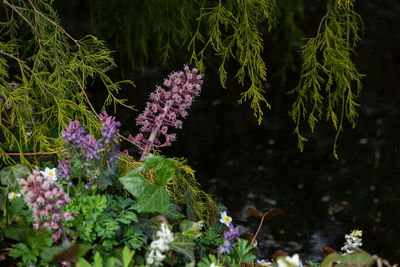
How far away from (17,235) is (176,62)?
397 centimetres

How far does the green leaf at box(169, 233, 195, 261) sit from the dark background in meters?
1.55

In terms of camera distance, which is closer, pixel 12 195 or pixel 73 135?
pixel 73 135

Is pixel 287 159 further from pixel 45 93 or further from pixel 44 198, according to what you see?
pixel 44 198

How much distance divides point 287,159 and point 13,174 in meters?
3.61

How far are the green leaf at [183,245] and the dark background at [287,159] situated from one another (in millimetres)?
1547

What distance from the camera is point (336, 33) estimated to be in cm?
254

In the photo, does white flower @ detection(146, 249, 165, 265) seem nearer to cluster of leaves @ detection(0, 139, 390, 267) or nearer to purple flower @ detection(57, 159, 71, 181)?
cluster of leaves @ detection(0, 139, 390, 267)

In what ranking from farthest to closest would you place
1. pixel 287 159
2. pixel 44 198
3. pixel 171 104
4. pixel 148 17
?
1. pixel 287 159
2. pixel 148 17
3. pixel 171 104
4. pixel 44 198

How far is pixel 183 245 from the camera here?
1.57 meters

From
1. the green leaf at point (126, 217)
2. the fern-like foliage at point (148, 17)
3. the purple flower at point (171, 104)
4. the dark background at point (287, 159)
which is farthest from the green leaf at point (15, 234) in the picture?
the dark background at point (287, 159)

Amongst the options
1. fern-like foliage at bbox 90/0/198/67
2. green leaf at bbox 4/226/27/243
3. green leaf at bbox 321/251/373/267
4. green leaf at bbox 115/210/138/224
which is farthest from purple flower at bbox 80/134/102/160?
fern-like foliage at bbox 90/0/198/67

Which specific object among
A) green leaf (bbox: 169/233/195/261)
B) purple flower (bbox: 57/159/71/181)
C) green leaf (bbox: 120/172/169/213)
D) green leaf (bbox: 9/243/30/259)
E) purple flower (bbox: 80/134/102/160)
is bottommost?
green leaf (bbox: 9/243/30/259)

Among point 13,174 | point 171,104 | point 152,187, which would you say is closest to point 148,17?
point 171,104

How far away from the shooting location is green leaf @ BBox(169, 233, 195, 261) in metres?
1.55
